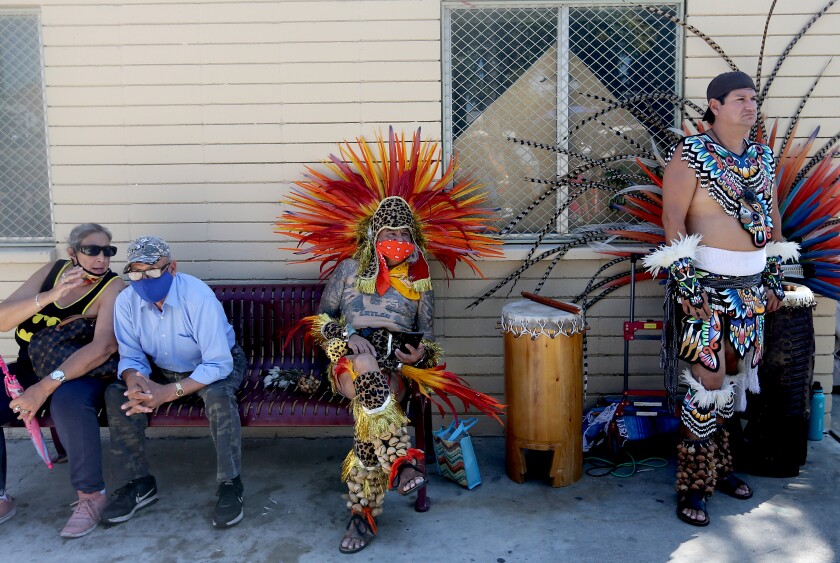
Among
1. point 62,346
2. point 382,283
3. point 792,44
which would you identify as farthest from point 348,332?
point 792,44

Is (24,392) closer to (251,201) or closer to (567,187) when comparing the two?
(251,201)

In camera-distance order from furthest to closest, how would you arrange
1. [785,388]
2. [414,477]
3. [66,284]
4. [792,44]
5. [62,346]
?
[792,44]
[785,388]
[62,346]
[66,284]
[414,477]

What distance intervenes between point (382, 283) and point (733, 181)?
185cm

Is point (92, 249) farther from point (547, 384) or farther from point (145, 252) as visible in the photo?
point (547, 384)

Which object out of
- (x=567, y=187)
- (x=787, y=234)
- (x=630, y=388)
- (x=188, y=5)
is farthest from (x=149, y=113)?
(x=787, y=234)

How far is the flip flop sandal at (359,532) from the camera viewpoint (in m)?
3.66

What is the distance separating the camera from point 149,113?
16.6 feet

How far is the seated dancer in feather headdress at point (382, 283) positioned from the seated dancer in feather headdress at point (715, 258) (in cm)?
108

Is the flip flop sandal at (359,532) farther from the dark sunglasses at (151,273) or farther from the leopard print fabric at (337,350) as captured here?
the dark sunglasses at (151,273)

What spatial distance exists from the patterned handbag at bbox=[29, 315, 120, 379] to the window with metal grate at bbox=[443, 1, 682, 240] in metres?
2.39

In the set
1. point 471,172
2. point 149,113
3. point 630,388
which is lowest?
point 630,388

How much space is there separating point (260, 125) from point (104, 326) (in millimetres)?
1618

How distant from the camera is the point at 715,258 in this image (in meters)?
3.92

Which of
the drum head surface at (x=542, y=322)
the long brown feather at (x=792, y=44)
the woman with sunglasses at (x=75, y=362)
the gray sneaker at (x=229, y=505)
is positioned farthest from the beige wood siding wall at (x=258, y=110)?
the gray sneaker at (x=229, y=505)
